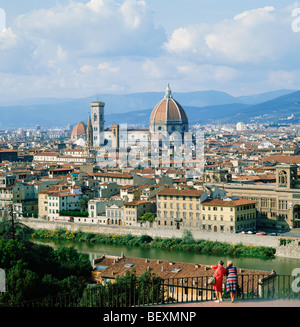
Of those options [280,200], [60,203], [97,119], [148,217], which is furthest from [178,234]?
[97,119]

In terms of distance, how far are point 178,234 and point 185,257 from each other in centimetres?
256

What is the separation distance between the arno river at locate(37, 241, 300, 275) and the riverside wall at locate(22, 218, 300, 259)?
0.49 m

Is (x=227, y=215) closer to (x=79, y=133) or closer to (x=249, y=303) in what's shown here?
(x=249, y=303)

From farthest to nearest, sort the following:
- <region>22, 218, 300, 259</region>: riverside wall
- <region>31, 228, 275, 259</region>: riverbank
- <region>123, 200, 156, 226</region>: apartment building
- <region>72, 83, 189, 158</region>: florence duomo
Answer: <region>72, 83, 189, 158</region>: florence duomo, <region>123, 200, 156, 226</region>: apartment building, <region>31, 228, 275, 259</region>: riverbank, <region>22, 218, 300, 259</region>: riverside wall

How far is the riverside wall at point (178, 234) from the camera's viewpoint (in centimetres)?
1907

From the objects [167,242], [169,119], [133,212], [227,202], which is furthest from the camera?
[169,119]

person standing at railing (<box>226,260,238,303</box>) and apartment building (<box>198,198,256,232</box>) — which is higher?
person standing at railing (<box>226,260,238,303</box>)

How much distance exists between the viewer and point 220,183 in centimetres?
2492

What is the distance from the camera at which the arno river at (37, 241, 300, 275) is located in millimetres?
17422

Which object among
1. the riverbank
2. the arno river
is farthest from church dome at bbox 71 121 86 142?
the arno river

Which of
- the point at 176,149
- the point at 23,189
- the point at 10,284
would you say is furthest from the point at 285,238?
the point at 176,149

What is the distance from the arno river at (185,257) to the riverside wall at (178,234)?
0.49m

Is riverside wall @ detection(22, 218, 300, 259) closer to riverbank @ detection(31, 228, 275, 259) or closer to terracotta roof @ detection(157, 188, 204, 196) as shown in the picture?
riverbank @ detection(31, 228, 275, 259)

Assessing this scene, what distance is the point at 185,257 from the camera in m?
19.1
